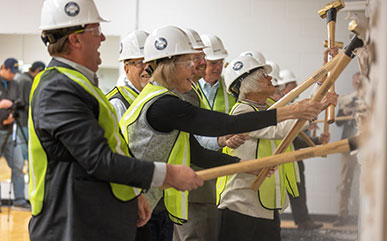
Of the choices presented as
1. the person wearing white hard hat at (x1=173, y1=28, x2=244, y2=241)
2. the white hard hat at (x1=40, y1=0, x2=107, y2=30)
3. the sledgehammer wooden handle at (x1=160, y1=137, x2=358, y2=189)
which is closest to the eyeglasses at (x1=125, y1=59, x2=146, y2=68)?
the person wearing white hard hat at (x1=173, y1=28, x2=244, y2=241)

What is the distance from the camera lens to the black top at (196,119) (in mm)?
2969

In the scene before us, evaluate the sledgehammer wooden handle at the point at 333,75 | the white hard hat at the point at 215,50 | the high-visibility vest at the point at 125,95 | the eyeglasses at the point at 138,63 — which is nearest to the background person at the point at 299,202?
the white hard hat at the point at 215,50

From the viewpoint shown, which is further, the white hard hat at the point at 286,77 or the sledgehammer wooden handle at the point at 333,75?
the white hard hat at the point at 286,77

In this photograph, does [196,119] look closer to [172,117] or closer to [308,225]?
[172,117]

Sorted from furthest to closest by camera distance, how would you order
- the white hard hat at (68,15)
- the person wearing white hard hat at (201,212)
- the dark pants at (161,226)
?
the person wearing white hard hat at (201,212) → the dark pants at (161,226) → the white hard hat at (68,15)

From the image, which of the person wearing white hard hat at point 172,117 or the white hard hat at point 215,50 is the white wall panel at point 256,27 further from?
the person wearing white hard hat at point 172,117

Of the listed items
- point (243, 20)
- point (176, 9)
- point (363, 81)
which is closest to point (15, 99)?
point (176, 9)

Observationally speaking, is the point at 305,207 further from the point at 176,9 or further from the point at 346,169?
the point at 176,9

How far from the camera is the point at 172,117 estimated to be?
2.97 m

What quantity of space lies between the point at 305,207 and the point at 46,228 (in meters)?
5.73

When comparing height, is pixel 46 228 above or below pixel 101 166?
below

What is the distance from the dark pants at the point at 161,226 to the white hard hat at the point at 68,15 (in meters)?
1.08

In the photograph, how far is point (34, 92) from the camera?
249cm

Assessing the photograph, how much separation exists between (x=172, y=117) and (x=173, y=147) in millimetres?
184
